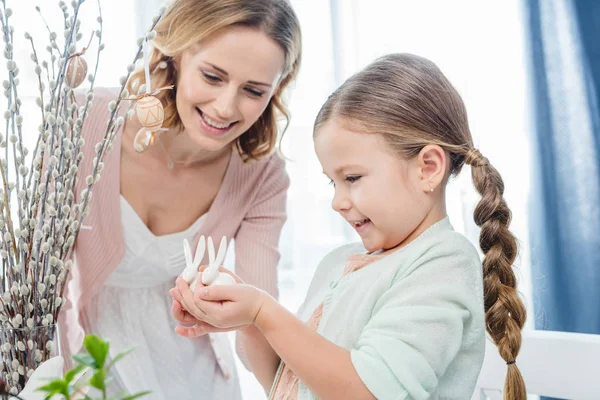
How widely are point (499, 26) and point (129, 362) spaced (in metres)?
1.67

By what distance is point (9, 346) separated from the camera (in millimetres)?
945

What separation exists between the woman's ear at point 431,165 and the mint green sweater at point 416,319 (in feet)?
0.23

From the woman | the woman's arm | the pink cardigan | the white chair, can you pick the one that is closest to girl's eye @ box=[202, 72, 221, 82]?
the woman

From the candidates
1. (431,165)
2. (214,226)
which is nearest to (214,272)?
(431,165)

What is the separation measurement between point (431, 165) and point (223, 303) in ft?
1.23

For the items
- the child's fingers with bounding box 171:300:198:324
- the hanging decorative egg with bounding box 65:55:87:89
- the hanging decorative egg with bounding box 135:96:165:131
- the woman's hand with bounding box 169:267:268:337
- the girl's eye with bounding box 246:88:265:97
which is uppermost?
the hanging decorative egg with bounding box 65:55:87:89

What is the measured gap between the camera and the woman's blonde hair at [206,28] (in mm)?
1409

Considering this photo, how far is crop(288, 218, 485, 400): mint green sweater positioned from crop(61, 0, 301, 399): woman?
53 cm

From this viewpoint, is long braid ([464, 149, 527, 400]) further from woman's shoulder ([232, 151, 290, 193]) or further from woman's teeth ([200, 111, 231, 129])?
woman's shoulder ([232, 151, 290, 193])

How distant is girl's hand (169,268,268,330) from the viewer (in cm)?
93

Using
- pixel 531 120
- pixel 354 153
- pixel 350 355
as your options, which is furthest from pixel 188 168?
pixel 531 120

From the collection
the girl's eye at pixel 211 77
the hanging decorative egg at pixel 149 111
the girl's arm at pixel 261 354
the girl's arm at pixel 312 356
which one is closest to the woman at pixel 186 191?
the girl's eye at pixel 211 77

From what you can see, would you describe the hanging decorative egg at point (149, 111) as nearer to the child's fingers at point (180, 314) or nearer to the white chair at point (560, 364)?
the child's fingers at point (180, 314)

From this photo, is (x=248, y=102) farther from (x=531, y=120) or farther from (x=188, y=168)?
(x=531, y=120)
